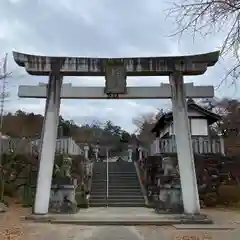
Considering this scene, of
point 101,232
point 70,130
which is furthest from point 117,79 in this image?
point 70,130

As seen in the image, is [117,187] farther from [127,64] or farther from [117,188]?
[127,64]

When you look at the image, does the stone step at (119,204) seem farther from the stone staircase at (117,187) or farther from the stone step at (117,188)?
the stone step at (117,188)

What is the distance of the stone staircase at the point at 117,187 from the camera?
18.2 metres

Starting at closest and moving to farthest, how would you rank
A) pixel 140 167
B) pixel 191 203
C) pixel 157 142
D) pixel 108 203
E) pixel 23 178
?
pixel 191 203 < pixel 108 203 < pixel 23 178 < pixel 157 142 < pixel 140 167

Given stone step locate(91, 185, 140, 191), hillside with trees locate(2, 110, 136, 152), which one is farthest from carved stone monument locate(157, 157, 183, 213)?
hillside with trees locate(2, 110, 136, 152)

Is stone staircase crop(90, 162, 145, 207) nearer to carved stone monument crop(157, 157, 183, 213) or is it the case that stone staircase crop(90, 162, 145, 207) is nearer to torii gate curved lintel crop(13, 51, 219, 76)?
carved stone monument crop(157, 157, 183, 213)

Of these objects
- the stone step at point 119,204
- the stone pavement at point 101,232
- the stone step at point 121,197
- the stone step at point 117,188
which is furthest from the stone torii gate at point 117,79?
the stone step at point 117,188

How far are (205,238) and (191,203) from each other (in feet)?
12.4

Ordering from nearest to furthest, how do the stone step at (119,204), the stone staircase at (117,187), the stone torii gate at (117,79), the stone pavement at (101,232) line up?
the stone pavement at (101,232), the stone torii gate at (117,79), the stone step at (119,204), the stone staircase at (117,187)

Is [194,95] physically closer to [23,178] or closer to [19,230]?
[19,230]

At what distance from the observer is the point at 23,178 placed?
20000 millimetres

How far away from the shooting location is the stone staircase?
1823 centimetres

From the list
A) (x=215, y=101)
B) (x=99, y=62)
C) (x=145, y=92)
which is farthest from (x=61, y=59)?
(x=215, y=101)

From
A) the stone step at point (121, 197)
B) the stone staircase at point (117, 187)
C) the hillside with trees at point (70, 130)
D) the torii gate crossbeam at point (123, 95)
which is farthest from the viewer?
the hillside with trees at point (70, 130)
